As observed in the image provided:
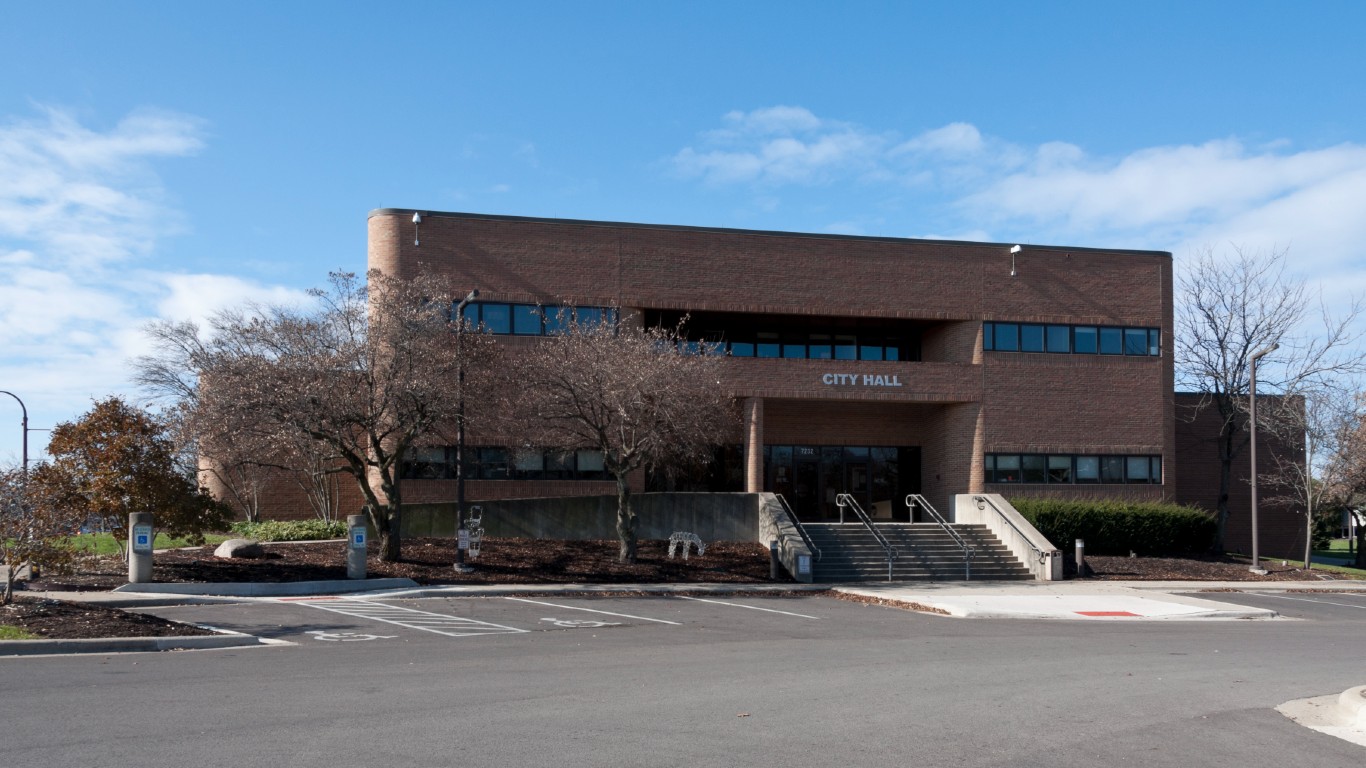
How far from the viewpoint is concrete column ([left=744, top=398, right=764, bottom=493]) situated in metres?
32.9

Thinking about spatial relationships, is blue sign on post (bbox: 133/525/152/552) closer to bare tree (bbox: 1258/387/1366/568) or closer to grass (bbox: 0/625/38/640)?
grass (bbox: 0/625/38/640)

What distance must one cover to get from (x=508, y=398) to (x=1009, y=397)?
17160 mm

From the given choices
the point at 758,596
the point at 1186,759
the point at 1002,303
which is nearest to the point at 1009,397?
the point at 1002,303

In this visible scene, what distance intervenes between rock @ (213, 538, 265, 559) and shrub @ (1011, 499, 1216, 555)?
19737mm

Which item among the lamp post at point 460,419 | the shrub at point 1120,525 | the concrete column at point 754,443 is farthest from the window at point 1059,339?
the lamp post at point 460,419

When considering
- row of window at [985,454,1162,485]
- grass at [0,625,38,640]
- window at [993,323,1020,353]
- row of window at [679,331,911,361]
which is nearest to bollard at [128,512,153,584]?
grass at [0,625,38,640]

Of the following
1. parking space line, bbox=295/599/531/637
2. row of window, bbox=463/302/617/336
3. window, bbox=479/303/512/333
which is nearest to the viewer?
parking space line, bbox=295/599/531/637

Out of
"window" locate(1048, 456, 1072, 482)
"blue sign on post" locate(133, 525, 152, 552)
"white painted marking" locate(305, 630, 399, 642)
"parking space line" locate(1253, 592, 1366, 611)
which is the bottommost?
"parking space line" locate(1253, 592, 1366, 611)

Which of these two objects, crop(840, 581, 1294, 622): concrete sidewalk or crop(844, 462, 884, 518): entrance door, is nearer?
crop(840, 581, 1294, 622): concrete sidewalk

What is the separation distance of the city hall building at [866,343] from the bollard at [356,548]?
323 inches

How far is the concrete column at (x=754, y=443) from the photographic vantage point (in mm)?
32912

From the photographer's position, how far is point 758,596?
77.2 feet

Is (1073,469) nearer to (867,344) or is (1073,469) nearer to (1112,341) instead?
(1112,341)

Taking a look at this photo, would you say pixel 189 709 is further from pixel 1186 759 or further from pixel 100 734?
pixel 1186 759
